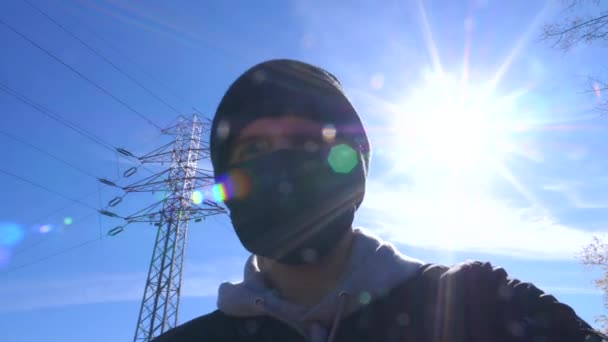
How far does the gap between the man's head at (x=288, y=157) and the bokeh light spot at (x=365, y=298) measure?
0.78 ft

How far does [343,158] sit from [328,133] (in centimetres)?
12

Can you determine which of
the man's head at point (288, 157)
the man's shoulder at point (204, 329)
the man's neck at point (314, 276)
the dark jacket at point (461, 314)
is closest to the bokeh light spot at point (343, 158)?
the man's head at point (288, 157)

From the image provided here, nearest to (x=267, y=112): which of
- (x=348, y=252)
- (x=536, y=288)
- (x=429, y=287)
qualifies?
(x=348, y=252)

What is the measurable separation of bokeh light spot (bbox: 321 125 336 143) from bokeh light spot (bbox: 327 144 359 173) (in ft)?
0.14

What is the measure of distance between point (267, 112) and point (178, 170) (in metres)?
13.8

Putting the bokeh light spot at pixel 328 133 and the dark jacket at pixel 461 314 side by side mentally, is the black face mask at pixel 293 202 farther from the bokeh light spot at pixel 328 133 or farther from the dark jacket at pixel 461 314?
the dark jacket at pixel 461 314

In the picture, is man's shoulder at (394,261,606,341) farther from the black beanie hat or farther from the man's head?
the black beanie hat

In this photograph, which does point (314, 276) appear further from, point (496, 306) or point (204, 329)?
point (496, 306)

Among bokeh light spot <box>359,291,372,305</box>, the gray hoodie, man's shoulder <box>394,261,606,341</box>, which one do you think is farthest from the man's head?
man's shoulder <box>394,261,606,341</box>

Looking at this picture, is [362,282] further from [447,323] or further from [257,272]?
[257,272]

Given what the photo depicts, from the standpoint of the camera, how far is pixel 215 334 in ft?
4.88

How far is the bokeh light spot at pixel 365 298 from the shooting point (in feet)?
4.25

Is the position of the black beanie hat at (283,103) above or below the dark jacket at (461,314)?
above

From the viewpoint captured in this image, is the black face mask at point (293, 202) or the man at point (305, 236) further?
the black face mask at point (293, 202)
